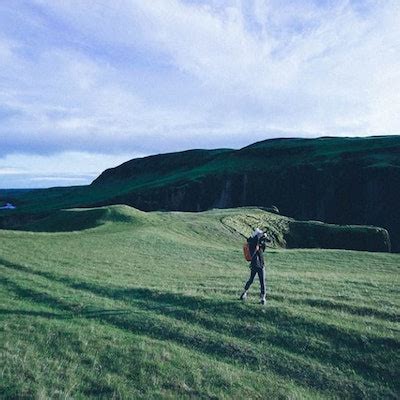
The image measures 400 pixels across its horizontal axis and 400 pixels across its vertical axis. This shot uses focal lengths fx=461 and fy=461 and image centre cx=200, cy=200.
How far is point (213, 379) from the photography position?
44.6 feet

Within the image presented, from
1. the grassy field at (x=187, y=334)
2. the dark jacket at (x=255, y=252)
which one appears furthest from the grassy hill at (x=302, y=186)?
the dark jacket at (x=255, y=252)

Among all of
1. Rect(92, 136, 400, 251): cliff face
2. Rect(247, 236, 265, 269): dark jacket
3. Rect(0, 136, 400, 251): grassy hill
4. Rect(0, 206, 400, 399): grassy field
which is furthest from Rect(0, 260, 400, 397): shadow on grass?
Rect(92, 136, 400, 251): cliff face

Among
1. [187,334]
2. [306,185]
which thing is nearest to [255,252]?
[187,334]

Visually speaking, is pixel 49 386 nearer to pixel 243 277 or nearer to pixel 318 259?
pixel 243 277

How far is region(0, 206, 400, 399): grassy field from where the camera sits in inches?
529

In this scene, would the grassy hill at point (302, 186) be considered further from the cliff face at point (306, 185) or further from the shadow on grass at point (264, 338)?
the shadow on grass at point (264, 338)

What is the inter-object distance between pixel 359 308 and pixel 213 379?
9419 millimetres

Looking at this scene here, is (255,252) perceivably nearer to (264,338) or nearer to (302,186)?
(264,338)

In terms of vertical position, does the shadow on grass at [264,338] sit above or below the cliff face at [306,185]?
below

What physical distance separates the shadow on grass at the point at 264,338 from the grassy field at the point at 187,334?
4 cm

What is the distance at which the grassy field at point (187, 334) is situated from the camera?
44.1ft

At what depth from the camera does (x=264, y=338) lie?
16.7m

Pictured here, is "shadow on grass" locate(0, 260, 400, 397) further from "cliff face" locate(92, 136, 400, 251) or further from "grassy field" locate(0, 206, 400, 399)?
"cliff face" locate(92, 136, 400, 251)

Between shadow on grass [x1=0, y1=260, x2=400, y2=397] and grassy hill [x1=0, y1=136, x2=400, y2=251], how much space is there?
8624 cm
